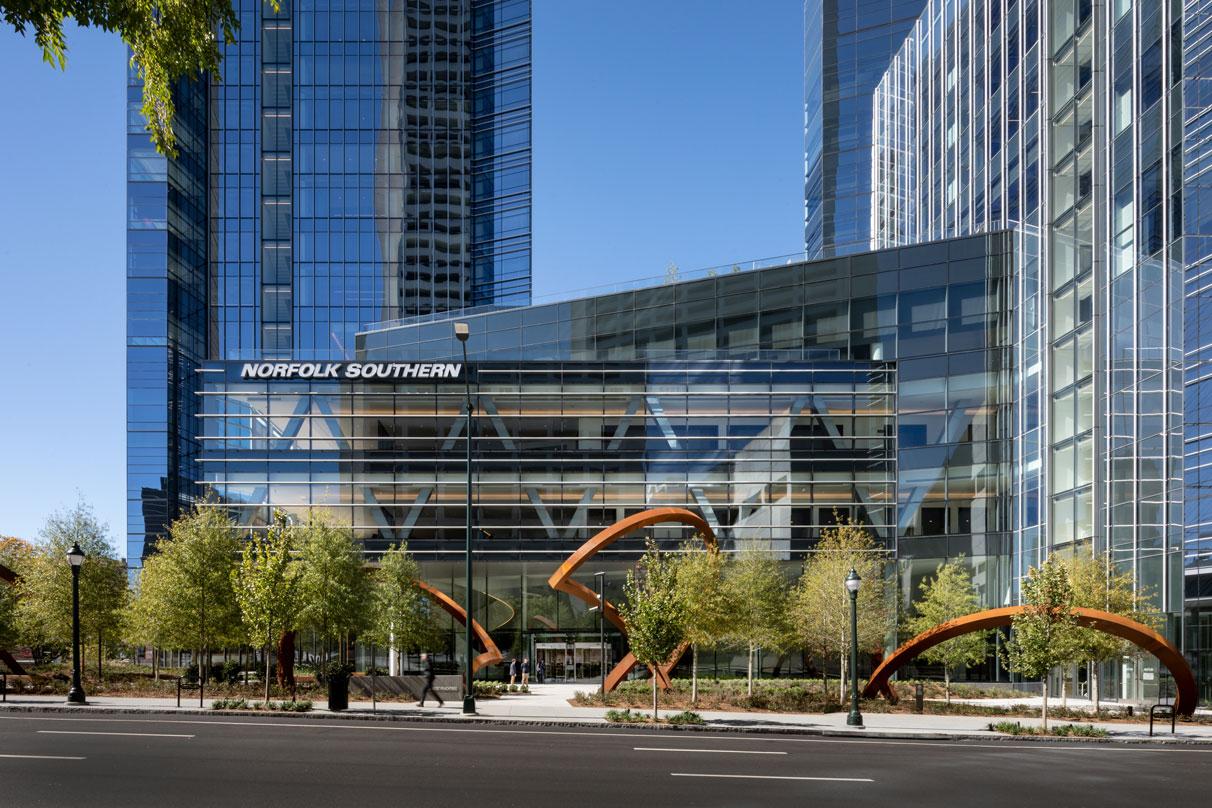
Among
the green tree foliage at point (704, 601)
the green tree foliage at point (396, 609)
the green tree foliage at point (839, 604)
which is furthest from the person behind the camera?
the green tree foliage at point (396, 609)

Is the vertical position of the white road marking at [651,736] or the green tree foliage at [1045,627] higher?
the green tree foliage at [1045,627]

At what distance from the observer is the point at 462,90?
12062 centimetres

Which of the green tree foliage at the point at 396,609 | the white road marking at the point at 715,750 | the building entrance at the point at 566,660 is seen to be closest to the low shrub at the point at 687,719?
the white road marking at the point at 715,750

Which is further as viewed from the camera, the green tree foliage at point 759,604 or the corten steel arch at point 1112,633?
the green tree foliage at point 759,604

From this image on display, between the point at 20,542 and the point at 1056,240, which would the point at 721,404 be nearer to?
the point at 1056,240

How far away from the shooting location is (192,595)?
41156mm

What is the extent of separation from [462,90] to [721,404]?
74.5 meters

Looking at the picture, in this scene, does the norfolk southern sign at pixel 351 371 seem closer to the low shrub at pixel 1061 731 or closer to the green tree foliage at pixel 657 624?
the green tree foliage at pixel 657 624

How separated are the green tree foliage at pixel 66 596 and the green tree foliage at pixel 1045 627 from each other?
1350 inches

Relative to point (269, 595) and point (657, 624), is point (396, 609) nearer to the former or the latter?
point (269, 595)

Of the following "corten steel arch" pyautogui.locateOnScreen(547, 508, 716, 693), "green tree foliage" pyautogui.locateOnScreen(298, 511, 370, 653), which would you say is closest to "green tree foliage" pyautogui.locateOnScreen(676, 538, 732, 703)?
"corten steel arch" pyautogui.locateOnScreen(547, 508, 716, 693)

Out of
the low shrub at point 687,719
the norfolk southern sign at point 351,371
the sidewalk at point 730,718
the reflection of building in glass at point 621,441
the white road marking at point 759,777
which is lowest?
the sidewalk at point 730,718

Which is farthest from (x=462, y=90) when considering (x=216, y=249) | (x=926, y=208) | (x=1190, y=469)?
(x=1190, y=469)

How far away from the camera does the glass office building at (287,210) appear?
116m
